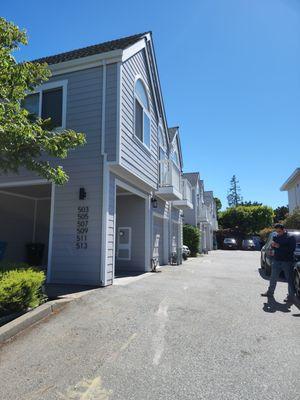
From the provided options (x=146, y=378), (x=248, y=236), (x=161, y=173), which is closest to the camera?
(x=146, y=378)

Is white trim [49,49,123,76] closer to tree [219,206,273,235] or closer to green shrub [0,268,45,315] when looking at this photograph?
green shrub [0,268,45,315]

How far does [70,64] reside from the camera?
35.3 ft

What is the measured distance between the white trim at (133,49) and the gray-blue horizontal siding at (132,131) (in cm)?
16

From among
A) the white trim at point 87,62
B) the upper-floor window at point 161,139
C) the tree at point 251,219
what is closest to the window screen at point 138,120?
the white trim at point 87,62

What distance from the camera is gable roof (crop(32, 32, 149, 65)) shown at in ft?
35.8

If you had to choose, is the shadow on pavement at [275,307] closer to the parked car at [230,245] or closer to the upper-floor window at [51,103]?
the upper-floor window at [51,103]

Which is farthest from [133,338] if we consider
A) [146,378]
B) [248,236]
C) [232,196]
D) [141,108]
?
[232,196]

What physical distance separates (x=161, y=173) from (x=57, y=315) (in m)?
9.99

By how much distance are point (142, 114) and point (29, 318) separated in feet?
29.4

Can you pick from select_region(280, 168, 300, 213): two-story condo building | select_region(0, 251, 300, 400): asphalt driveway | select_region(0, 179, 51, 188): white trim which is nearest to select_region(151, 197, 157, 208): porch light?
select_region(0, 179, 51, 188): white trim

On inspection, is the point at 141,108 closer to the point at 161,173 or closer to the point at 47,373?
the point at 161,173

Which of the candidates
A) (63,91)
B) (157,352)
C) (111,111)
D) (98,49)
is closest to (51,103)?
(63,91)

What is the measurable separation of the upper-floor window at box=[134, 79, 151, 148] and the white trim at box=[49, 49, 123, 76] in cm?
195

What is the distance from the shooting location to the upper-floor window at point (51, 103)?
1084 centimetres
